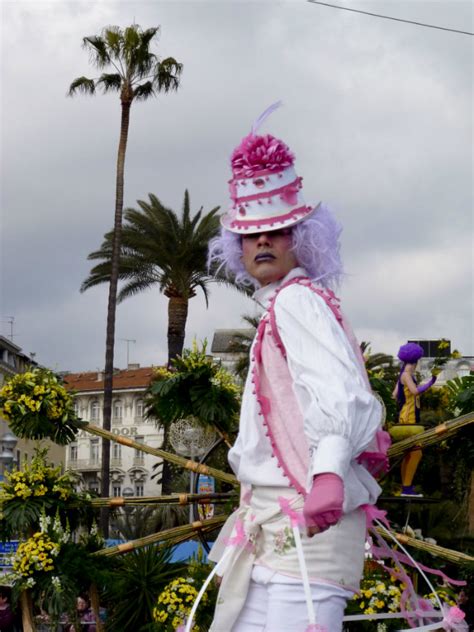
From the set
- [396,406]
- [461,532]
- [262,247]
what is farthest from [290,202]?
[461,532]

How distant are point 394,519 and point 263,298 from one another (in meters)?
5.84

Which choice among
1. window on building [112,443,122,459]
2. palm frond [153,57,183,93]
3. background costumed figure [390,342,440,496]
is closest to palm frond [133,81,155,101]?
palm frond [153,57,183,93]

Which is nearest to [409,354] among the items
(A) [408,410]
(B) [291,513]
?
(A) [408,410]

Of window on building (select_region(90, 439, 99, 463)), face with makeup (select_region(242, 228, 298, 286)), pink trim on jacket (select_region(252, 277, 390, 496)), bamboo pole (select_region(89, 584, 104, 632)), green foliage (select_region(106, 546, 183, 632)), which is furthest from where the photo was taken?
window on building (select_region(90, 439, 99, 463))

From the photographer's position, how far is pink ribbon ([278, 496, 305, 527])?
335 cm

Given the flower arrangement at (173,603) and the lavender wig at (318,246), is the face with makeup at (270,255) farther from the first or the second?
the flower arrangement at (173,603)

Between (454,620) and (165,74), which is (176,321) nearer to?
(165,74)

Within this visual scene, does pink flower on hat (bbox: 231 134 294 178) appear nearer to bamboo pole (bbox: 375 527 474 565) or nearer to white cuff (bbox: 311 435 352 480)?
white cuff (bbox: 311 435 352 480)

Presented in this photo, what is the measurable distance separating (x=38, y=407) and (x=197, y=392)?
108 cm

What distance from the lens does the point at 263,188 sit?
401 centimetres

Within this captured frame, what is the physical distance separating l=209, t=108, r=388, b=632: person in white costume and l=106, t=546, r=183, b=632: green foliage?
371 centimetres

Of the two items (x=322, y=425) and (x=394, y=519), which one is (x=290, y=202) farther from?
(x=394, y=519)

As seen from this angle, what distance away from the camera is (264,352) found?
3.68 meters

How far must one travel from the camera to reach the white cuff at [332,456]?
3.05m
